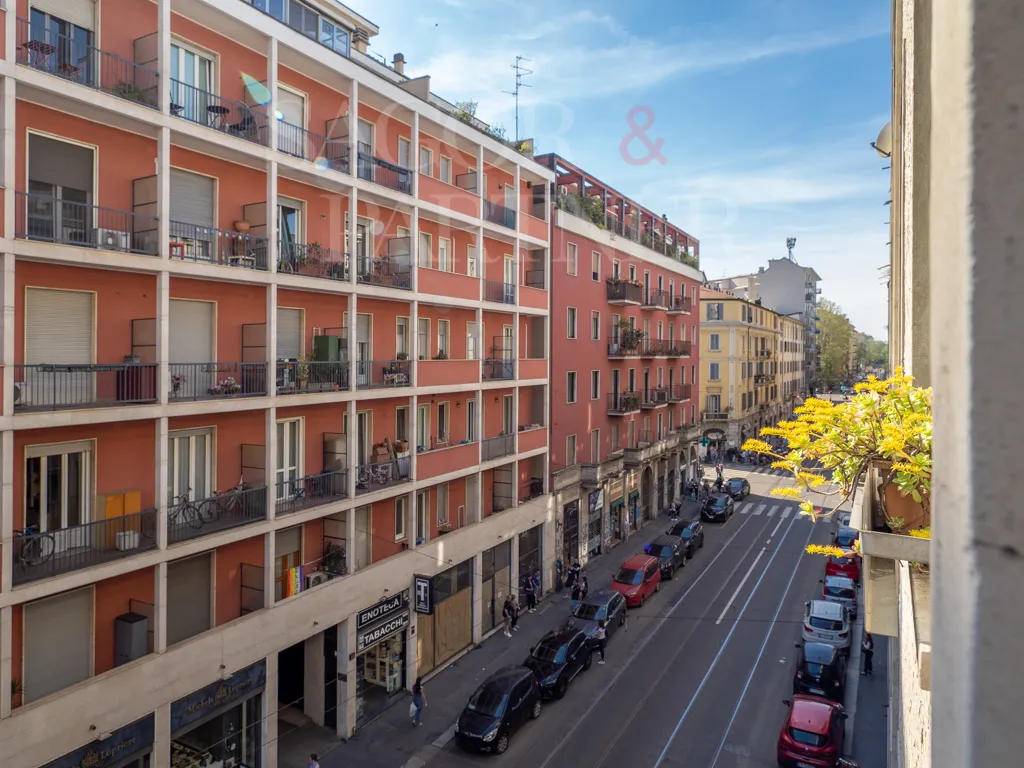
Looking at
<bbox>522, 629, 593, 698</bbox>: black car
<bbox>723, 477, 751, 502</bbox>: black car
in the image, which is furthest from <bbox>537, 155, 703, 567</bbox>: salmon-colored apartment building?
<bbox>522, 629, 593, 698</bbox>: black car

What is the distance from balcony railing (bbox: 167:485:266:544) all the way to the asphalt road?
7.42 meters

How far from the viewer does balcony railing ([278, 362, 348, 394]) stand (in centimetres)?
1672

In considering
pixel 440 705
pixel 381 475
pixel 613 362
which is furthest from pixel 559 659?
pixel 613 362

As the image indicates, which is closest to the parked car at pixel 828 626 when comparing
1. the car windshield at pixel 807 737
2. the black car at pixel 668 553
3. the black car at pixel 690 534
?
the car windshield at pixel 807 737

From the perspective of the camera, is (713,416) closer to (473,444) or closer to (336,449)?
(473,444)

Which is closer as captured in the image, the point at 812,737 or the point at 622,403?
the point at 812,737

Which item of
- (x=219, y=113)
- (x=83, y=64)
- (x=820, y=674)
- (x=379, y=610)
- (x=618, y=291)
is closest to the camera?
(x=83, y=64)

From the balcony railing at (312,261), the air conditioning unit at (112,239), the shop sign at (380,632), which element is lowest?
the shop sign at (380,632)

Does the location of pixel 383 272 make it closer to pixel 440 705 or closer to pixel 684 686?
pixel 440 705

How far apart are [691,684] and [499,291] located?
14489mm

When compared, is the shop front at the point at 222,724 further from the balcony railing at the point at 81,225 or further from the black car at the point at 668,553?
the black car at the point at 668,553

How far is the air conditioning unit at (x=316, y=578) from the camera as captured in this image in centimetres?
1766

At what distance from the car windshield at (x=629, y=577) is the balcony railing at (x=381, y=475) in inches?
432

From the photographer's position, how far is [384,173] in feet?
66.1
